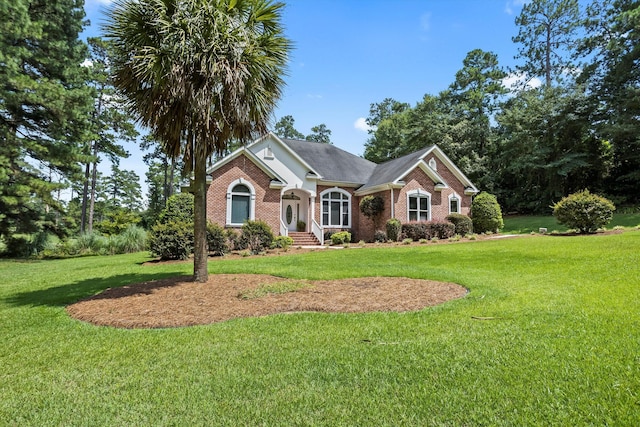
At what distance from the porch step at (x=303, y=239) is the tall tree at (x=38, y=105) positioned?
1188 cm

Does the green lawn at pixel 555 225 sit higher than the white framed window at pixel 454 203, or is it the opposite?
the white framed window at pixel 454 203

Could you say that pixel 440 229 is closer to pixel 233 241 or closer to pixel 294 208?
pixel 294 208

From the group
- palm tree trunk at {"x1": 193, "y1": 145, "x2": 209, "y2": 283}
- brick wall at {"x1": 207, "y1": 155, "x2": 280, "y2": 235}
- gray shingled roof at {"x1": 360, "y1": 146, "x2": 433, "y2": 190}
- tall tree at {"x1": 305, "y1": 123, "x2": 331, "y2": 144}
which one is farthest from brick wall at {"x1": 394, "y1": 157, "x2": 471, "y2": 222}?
tall tree at {"x1": 305, "y1": 123, "x2": 331, "y2": 144}

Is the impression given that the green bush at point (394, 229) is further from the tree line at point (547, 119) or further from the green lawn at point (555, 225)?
the tree line at point (547, 119)

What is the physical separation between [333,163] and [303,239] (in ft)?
22.7

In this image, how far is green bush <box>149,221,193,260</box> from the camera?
12797mm

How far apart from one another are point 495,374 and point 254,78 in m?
6.55

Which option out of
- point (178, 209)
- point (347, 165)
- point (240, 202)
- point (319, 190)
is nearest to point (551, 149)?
point (347, 165)

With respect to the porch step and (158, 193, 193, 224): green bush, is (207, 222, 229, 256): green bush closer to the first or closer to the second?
(158, 193, 193, 224): green bush

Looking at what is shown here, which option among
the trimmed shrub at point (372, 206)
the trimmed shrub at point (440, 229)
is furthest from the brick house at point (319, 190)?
the trimmed shrub at point (440, 229)

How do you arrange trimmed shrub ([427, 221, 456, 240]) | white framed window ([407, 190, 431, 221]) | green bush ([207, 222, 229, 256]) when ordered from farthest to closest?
white framed window ([407, 190, 431, 221]) < trimmed shrub ([427, 221, 456, 240]) < green bush ([207, 222, 229, 256])

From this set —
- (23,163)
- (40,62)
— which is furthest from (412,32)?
(23,163)

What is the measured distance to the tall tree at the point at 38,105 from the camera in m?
15.0

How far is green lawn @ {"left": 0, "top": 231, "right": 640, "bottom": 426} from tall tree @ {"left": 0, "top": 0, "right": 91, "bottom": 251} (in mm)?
14070
